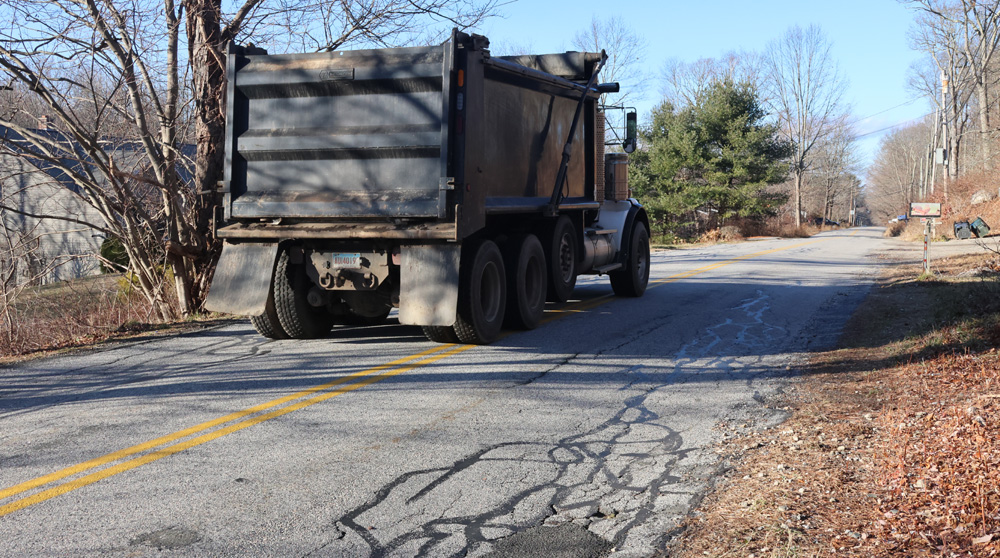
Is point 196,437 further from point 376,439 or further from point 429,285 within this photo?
point 429,285

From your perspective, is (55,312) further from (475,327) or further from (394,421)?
(394,421)

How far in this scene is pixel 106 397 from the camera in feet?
20.9

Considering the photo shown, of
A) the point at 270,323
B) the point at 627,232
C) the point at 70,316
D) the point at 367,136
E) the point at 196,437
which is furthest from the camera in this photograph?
the point at 627,232

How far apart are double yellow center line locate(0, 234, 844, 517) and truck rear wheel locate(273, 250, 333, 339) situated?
1.49 m

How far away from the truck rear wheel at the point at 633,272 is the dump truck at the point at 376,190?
149 inches

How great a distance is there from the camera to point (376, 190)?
8195mm

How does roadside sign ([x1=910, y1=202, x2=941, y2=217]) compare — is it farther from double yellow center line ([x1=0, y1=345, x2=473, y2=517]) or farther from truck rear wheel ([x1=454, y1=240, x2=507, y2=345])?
double yellow center line ([x1=0, y1=345, x2=473, y2=517])

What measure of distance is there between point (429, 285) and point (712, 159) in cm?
3934

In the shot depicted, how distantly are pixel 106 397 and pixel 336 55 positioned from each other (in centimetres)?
394

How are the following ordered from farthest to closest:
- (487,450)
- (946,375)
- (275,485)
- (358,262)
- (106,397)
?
(358,262)
(946,375)
(106,397)
(487,450)
(275,485)


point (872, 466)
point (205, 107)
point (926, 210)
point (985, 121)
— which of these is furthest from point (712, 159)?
point (872, 466)

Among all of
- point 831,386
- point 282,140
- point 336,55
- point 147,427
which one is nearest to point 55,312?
point 282,140

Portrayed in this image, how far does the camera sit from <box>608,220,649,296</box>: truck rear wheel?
42.4 ft

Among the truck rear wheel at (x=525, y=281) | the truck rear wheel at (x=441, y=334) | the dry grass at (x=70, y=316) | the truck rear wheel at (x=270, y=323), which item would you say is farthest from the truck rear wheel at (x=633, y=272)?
the dry grass at (x=70, y=316)
